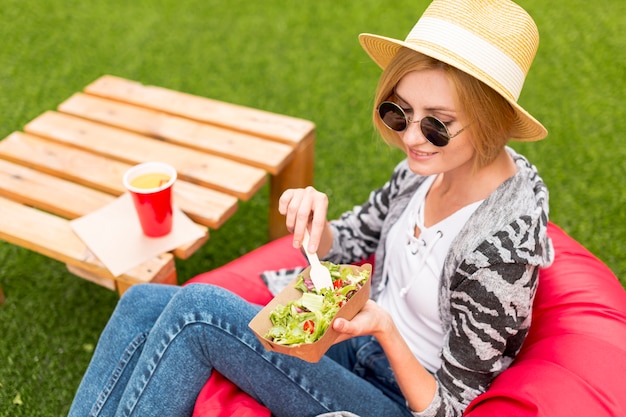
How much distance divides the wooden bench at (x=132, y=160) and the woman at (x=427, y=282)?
0.40 meters

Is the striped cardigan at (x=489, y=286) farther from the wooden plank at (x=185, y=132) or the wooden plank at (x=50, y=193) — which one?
the wooden plank at (x=50, y=193)

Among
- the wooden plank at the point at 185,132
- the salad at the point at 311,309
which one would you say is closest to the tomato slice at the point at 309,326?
the salad at the point at 311,309

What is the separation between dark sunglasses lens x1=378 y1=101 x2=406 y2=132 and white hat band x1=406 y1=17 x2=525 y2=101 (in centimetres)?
17

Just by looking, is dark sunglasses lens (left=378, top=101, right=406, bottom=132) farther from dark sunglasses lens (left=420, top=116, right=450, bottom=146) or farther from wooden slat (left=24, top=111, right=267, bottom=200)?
wooden slat (left=24, top=111, right=267, bottom=200)

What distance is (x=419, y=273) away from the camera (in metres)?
1.64

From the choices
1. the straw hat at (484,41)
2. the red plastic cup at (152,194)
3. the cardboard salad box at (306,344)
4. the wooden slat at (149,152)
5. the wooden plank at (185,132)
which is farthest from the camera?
the wooden plank at (185,132)

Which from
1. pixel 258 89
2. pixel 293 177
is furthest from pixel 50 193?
pixel 258 89

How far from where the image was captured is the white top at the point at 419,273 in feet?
5.21

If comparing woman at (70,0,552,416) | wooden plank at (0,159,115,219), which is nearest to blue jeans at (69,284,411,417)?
woman at (70,0,552,416)

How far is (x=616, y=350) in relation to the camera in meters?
1.58

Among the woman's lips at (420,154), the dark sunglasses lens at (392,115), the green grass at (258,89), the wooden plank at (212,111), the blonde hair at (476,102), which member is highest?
the blonde hair at (476,102)

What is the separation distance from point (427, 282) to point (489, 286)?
0.85ft

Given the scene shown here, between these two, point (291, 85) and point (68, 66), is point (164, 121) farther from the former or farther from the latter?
point (68, 66)

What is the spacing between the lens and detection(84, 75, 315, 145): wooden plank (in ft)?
8.32
